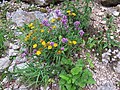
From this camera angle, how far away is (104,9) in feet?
13.3

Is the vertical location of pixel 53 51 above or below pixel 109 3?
below

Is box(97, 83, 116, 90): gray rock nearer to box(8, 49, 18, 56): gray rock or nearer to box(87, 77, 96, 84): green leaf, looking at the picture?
box(87, 77, 96, 84): green leaf

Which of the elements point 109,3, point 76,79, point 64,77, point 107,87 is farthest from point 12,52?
point 109,3

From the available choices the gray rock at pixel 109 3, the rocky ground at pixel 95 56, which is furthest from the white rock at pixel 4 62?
the gray rock at pixel 109 3

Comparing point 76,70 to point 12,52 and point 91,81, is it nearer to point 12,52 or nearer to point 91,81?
point 91,81

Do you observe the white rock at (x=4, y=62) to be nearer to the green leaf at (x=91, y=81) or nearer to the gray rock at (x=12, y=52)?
the gray rock at (x=12, y=52)

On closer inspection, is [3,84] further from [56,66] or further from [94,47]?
[94,47]

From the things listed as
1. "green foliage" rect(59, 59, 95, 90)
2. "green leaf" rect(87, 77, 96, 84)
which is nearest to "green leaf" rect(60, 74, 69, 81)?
"green foliage" rect(59, 59, 95, 90)

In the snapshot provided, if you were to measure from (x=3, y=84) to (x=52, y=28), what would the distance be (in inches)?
37.8

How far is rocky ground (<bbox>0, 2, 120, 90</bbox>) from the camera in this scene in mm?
3168

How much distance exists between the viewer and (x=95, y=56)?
341 centimetres

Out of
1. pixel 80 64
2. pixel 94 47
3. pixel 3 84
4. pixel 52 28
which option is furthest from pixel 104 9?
pixel 3 84

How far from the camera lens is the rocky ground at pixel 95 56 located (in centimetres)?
317

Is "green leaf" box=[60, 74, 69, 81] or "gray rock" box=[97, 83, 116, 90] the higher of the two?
"green leaf" box=[60, 74, 69, 81]
